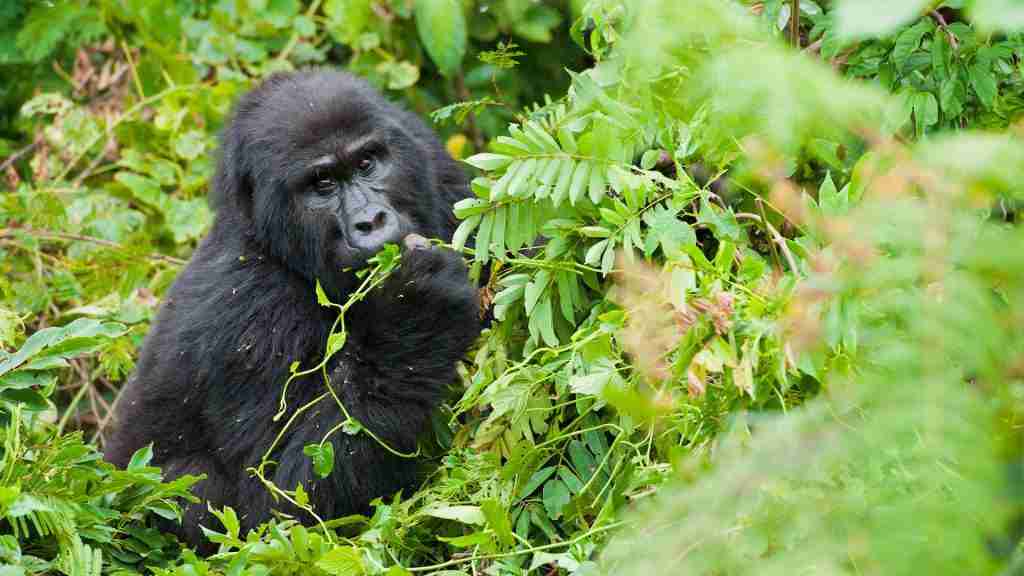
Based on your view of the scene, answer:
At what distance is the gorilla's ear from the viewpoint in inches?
139

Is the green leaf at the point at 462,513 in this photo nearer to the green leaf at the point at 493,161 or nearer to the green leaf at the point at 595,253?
the green leaf at the point at 595,253

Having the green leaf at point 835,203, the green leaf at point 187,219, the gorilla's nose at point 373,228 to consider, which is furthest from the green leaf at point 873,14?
the green leaf at point 187,219

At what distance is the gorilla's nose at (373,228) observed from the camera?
323cm

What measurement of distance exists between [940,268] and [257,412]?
239 centimetres

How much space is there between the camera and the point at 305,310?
3.26 metres

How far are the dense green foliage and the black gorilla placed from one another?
169 mm

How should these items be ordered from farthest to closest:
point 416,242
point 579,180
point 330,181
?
point 330,181, point 416,242, point 579,180

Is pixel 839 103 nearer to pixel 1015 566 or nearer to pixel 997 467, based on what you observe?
pixel 997 467

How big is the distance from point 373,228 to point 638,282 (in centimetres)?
118

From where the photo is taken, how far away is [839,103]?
103 cm

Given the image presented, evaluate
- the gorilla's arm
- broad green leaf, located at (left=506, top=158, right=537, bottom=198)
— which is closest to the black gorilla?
the gorilla's arm

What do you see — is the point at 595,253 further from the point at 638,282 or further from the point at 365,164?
the point at 365,164

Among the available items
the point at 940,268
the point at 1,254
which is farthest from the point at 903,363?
the point at 1,254

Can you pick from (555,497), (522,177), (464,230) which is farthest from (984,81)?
(555,497)
